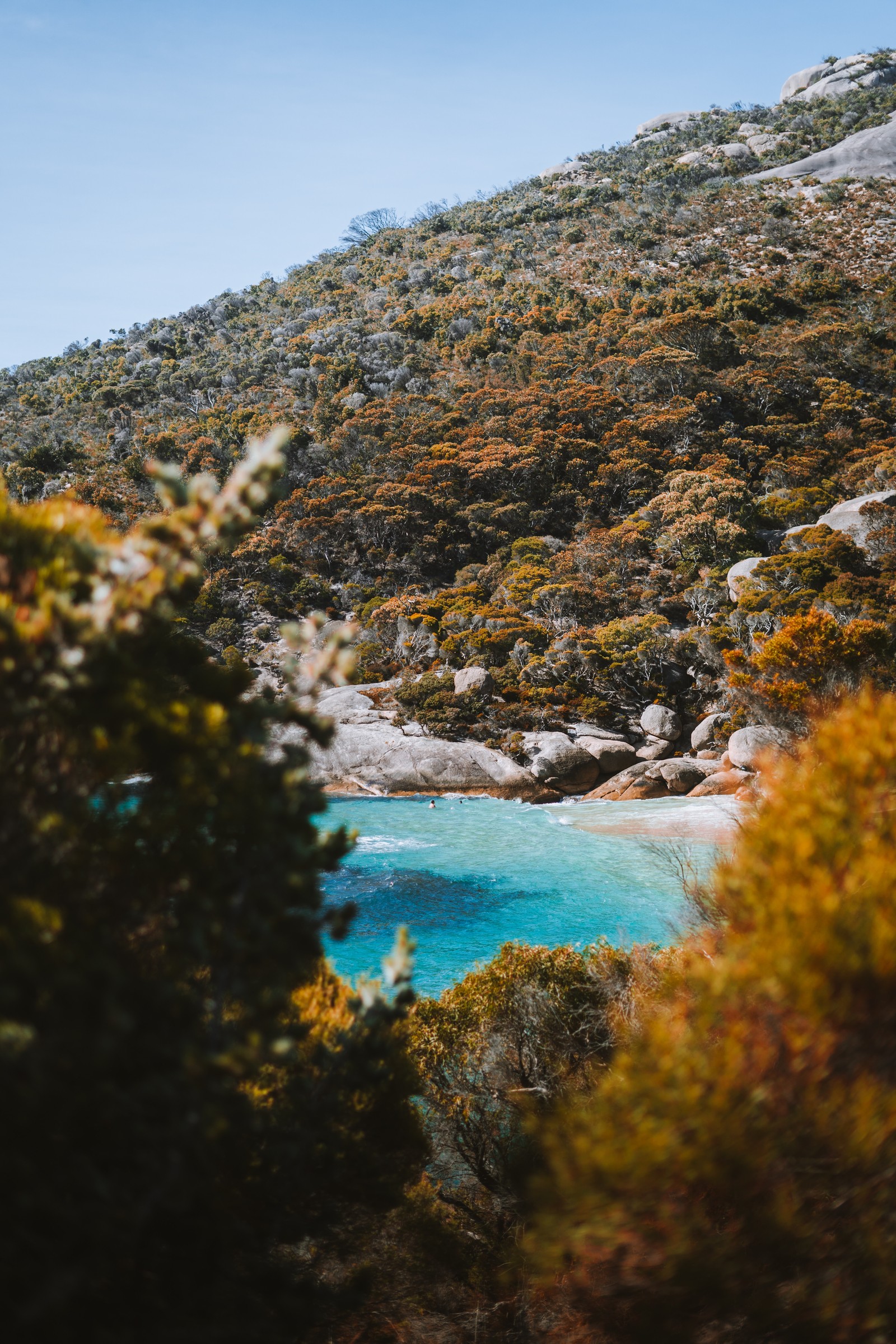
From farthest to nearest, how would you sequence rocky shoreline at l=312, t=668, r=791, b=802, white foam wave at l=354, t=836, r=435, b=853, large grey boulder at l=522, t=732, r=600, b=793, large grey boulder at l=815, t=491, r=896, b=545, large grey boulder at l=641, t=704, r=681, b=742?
large grey boulder at l=815, t=491, r=896, b=545
large grey boulder at l=641, t=704, r=681, b=742
large grey boulder at l=522, t=732, r=600, b=793
rocky shoreline at l=312, t=668, r=791, b=802
white foam wave at l=354, t=836, r=435, b=853

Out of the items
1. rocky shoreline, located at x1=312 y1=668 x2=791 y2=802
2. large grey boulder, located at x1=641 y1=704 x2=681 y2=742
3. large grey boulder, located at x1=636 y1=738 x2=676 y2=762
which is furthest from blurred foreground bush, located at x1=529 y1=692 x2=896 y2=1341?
large grey boulder, located at x1=641 y1=704 x2=681 y2=742

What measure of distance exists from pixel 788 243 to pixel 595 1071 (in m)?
76.4

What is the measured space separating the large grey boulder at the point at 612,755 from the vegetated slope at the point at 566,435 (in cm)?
240

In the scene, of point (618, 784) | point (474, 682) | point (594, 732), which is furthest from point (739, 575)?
point (474, 682)

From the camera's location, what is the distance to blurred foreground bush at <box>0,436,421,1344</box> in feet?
7.61

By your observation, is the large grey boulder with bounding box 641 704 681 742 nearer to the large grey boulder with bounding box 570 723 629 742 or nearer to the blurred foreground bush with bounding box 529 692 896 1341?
the large grey boulder with bounding box 570 723 629 742

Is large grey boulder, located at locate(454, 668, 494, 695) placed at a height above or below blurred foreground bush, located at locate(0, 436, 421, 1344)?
below

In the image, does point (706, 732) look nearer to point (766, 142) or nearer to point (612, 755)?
point (612, 755)

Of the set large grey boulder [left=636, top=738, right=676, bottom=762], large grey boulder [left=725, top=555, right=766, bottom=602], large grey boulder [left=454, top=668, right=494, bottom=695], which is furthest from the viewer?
large grey boulder [left=725, top=555, right=766, bottom=602]

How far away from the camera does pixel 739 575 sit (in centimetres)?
3133

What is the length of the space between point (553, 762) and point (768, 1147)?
23.1 metres

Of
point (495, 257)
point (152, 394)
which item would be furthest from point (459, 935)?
point (495, 257)

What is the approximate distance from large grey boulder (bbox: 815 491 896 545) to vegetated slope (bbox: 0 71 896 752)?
1.43 meters

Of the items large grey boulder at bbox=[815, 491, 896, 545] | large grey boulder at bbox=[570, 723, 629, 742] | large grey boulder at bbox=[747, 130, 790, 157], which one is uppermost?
large grey boulder at bbox=[747, 130, 790, 157]
